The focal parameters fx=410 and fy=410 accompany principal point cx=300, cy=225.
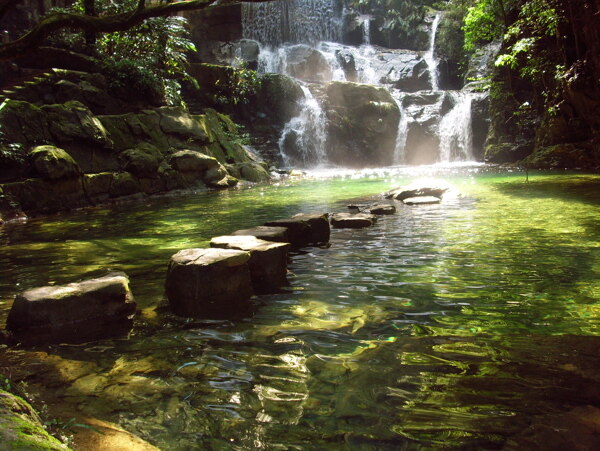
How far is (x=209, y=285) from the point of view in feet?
11.5

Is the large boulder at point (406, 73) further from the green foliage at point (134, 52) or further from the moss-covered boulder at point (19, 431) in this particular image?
the moss-covered boulder at point (19, 431)

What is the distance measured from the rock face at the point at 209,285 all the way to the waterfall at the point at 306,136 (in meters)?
19.2

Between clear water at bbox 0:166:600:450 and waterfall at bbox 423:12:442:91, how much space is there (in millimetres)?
28382

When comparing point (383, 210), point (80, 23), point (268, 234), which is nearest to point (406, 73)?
point (383, 210)

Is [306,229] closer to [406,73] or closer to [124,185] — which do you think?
[124,185]

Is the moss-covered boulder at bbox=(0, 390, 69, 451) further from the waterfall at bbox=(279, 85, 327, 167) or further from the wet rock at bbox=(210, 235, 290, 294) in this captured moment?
the waterfall at bbox=(279, 85, 327, 167)

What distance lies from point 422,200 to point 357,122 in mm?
16580

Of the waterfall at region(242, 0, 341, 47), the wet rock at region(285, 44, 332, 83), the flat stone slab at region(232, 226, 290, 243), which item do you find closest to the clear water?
the flat stone slab at region(232, 226, 290, 243)

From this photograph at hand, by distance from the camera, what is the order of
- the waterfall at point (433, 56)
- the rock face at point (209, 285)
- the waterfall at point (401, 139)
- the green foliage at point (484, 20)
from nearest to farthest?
the rock face at point (209, 285) < the green foliage at point (484, 20) < the waterfall at point (401, 139) < the waterfall at point (433, 56)

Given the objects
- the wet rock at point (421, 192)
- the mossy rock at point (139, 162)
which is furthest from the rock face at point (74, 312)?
the mossy rock at point (139, 162)

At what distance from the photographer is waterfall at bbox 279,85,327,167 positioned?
22.9 meters

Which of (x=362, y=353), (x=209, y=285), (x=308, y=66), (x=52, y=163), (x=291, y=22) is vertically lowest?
(x=362, y=353)

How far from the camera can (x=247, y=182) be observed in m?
16.2

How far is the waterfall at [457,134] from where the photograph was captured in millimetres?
24016
